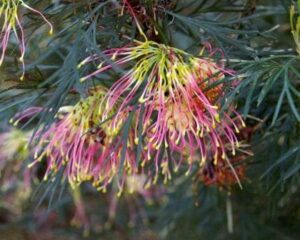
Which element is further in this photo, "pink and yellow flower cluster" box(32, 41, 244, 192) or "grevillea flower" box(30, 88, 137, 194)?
"grevillea flower" box(30, 88, 137, 194)

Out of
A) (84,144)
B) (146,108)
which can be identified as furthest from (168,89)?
(84,144)

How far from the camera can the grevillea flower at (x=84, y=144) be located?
99 centimetres

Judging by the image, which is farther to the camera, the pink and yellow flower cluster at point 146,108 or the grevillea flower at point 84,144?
the grevillea flower at point 84,144

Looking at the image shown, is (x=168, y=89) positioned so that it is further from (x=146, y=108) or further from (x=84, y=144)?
(x=84, y=144)

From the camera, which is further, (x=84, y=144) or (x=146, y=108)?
(x=84, y=144)

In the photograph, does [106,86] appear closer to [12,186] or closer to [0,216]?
[12,186]

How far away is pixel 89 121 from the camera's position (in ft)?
3.25

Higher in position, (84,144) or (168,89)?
(168,89)

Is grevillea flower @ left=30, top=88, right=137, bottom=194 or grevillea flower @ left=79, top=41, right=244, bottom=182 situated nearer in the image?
grevillea flower @ left=79, top=41, right=244, bottom=182

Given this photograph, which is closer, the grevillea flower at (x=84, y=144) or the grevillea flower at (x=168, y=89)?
the grevillea flower at (x=168, y=89)

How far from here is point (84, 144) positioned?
42.1 inches

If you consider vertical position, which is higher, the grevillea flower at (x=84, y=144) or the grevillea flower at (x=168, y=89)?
the grevillea flower at (x=168, y=89)

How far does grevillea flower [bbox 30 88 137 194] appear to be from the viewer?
0.99 metres

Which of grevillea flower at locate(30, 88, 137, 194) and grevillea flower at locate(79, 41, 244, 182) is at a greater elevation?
grevillea flower at locate(79, 41, 244, 182)
